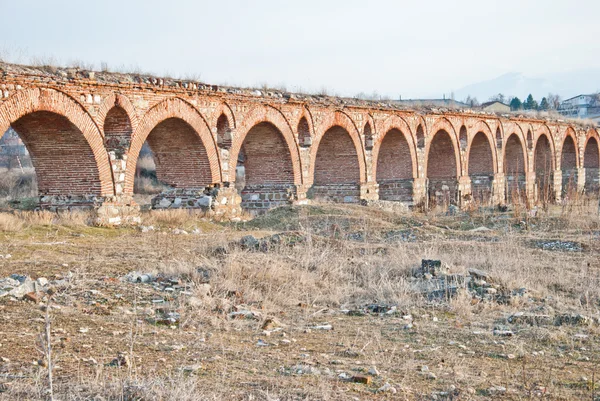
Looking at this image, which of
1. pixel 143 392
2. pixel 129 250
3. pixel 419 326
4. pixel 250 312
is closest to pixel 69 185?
pixel 129 250

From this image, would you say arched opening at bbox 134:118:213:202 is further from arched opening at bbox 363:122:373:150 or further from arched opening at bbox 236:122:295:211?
arched opening at bbox 363:122:373:150

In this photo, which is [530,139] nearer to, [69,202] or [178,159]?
[178,159]

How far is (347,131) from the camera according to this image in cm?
1844

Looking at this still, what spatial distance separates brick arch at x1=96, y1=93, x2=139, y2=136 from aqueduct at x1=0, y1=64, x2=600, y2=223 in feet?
0.07

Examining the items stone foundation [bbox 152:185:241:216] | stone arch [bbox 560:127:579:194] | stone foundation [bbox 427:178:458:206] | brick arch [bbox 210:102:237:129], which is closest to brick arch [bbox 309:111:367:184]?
brick arch [bbox 210:102:237:129]

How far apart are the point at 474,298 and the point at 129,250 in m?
4.74

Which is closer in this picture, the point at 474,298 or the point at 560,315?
the point at 560,315

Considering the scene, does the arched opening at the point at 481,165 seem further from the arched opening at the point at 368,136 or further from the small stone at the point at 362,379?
the small stone at the point at 362,379

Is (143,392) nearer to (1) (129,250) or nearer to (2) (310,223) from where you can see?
(1) (129,250)

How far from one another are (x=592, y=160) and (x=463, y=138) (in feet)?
47.3

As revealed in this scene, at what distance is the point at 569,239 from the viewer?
10.3 m

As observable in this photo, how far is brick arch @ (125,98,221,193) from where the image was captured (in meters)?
12.5

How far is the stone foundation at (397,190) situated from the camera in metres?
21.1

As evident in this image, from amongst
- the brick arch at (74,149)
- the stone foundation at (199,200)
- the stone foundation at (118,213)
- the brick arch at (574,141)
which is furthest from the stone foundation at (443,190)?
the brick arch at (74,149)
